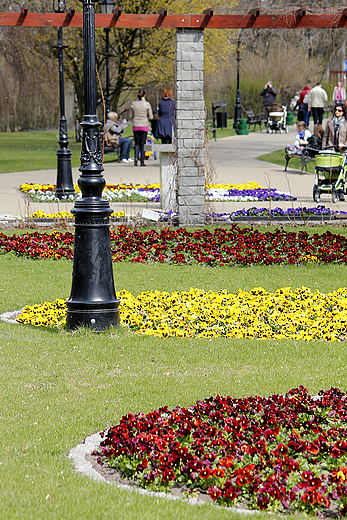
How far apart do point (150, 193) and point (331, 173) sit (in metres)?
4.02

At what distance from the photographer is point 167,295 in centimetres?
761

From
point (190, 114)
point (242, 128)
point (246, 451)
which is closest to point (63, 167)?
point (190, 114)

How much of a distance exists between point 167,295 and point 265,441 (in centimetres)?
381

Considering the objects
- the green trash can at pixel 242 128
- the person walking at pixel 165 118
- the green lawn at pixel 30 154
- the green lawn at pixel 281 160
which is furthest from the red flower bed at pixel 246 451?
the green trash can at pixel 242 128

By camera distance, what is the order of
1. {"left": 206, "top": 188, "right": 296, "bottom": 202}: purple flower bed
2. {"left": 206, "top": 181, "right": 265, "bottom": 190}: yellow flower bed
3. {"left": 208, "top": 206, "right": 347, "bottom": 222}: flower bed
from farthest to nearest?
{"left": 206, "top": 181, "right": 265, "bottom": 190}: yellow flower bed
{"left": 206, "top": 188, "right": 296, "bottom": 202}: purple flower bed
{"left": 208, "top": 206, "right": 347, "bottom": 222}: flower bed

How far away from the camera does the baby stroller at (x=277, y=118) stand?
127 ft

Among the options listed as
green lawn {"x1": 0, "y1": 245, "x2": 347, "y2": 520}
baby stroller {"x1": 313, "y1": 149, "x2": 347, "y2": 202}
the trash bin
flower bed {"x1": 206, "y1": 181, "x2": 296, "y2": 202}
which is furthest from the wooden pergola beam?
the trash bin

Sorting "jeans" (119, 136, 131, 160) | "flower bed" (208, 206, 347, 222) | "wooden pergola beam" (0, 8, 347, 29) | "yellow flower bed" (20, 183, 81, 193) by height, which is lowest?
"flower bed" (208, 206, 347, 222)

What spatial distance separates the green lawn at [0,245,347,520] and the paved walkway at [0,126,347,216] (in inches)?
286

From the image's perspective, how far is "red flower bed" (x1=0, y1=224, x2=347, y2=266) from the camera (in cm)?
1000

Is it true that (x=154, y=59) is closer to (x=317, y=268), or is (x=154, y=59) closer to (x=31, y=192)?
(x=31, y=192)

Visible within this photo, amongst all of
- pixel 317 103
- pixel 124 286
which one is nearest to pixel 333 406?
pixel 124 286

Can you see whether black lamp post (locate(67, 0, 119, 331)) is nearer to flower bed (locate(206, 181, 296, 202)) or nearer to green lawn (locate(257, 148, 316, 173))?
flower bed (locate(206, 181, 296, 202))

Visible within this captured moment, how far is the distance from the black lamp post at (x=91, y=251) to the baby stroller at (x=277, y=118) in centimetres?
3264
